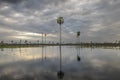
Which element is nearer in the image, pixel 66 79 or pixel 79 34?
pixel 66 79

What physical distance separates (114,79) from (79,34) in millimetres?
174716

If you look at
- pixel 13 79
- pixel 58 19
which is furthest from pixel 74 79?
pixel 58 19

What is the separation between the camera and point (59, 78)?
17703 millimetres

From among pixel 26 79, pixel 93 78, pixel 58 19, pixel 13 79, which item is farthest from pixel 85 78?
pixel 58 19

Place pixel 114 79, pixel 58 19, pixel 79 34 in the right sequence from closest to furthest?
pixel 114 79 < pixel 58 19 < pixel 79 34

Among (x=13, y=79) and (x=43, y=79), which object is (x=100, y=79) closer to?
(x=43, y=79)

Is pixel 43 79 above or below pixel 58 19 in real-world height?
below

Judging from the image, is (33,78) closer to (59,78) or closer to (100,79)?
(59,78)

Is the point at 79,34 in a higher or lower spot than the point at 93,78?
higher

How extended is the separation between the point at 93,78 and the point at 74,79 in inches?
78.3

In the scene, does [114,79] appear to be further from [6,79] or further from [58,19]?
[58,19]

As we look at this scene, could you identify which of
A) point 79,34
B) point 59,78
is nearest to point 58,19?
point 79,34

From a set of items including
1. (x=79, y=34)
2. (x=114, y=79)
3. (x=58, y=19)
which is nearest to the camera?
(x=114, y=79)

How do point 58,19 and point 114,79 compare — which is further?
point 58,19
